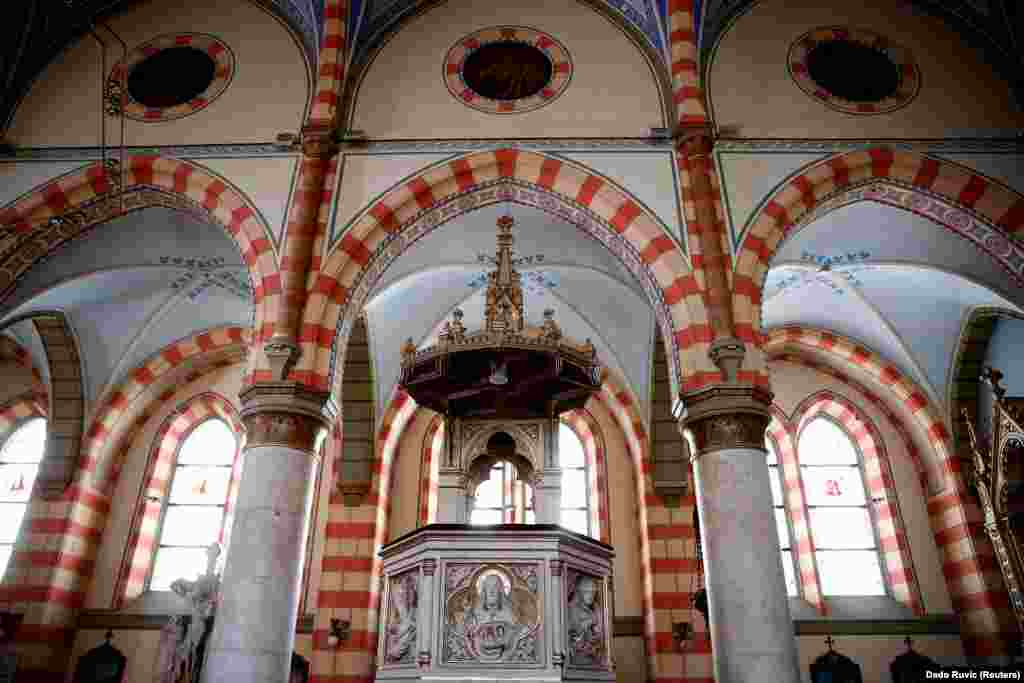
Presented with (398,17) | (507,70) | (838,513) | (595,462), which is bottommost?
(838,513)

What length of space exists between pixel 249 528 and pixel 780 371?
10011 mm

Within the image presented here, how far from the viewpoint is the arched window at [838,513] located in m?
12.5

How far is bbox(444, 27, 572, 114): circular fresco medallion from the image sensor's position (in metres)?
9.62

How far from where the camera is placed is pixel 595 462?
12977 millimetres

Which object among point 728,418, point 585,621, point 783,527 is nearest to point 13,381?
point 585,621

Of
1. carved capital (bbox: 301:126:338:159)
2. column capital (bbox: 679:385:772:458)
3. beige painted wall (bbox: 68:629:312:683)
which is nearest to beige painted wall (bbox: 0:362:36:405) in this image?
beige painted wall (bbox: 68:629:312:683)

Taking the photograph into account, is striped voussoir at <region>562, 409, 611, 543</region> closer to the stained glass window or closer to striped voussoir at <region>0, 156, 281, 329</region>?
the stained glass window

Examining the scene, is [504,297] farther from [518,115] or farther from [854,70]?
[854,70]

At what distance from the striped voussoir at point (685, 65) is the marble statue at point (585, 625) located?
17.2 ft

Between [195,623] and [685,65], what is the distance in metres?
7.90

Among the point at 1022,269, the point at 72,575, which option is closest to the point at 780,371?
the point at 1022,269

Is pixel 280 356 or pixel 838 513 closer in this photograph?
pixel 280 356

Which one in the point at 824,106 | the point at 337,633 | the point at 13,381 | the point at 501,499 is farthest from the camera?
the point at 13,381

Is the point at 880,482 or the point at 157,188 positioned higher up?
the point at 157,188
